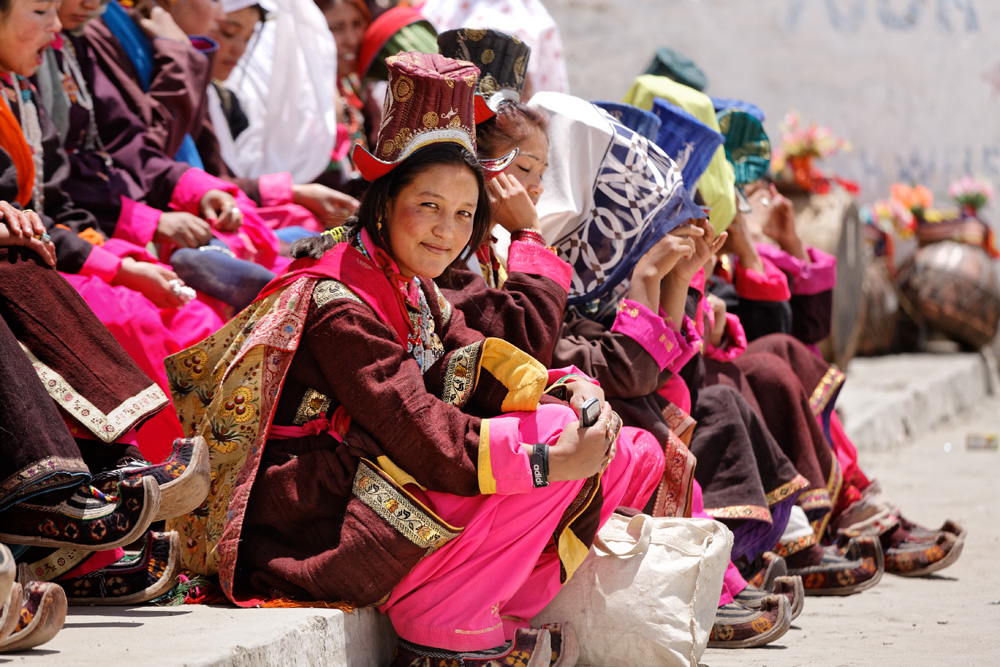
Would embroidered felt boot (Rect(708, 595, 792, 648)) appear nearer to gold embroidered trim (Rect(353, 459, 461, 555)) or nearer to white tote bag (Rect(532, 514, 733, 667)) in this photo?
white tote bag (Rect(532, 514, 733, 667))

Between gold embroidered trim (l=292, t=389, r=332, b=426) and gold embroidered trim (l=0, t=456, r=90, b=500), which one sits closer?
gold embroidered trim (l=0, t=456, r=90, b=500)

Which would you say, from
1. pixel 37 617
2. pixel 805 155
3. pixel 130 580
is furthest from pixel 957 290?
pixel 37 617

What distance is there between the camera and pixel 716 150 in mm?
4172

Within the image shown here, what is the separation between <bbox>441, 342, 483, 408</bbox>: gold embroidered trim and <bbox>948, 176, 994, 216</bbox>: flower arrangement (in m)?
10.4

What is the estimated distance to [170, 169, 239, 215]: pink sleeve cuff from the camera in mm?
3938

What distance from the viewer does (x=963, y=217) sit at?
11.5m

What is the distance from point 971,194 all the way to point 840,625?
930 centimetres

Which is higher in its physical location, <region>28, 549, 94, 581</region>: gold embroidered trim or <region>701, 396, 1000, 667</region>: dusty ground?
<region>28, 549, 94, 581</region>: gold embroidered trim

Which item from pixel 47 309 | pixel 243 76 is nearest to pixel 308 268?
pixel 47 309

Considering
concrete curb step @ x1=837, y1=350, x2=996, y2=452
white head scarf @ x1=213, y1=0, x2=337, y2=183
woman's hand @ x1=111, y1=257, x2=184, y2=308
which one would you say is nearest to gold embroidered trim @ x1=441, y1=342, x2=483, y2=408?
woman's hand @ x1=111, y1=257, x2=184, y2=308

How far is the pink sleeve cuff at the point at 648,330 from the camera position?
126 inches

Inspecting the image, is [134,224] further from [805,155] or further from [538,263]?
[805,155]

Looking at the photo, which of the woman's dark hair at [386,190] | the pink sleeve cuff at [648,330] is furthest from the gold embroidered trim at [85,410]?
the pink sleeve cuff at [648,330]

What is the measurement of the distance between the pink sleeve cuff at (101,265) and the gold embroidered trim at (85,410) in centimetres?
81
